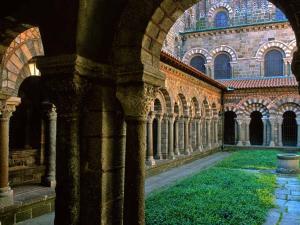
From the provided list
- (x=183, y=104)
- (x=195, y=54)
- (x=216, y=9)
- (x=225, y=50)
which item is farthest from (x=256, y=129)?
(x=216, y=9)

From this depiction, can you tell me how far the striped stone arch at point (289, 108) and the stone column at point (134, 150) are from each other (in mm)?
18272

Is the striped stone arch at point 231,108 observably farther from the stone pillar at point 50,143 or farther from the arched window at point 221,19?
the stone pillar at point 50,143

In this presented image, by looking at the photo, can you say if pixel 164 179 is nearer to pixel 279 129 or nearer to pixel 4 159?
pixel 4 159

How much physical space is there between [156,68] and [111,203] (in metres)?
1.60

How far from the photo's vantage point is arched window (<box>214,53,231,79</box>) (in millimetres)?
23928

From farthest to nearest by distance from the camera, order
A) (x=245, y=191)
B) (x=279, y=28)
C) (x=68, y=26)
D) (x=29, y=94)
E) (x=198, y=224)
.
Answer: (x=279, y=28), (x=29, y=94), (x=245, y=191), (x=198, y=224), (x=68, y=26)

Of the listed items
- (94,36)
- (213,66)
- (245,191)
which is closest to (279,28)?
(213,66)

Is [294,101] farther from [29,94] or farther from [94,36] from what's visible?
[94,36]

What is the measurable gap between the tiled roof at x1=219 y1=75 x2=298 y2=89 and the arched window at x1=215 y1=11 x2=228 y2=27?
18.1 feet

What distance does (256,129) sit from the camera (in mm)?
22922

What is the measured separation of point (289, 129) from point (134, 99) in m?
20.2

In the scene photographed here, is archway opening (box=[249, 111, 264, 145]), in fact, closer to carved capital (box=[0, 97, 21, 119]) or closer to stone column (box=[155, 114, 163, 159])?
stone column (box=[155, 114, 163, 159])

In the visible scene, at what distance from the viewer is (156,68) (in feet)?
11.8

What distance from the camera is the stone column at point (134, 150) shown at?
3271mm
